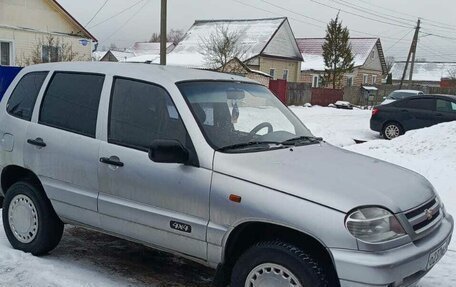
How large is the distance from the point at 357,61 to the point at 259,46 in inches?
630

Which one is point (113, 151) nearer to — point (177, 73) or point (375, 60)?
point (177, 73)

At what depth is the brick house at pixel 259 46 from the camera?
124 feet

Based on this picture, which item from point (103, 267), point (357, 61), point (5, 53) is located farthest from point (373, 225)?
point (357, 61)

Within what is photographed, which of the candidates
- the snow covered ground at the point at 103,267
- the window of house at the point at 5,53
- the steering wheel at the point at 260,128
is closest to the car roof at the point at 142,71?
the steering wheel at the point at 260,128

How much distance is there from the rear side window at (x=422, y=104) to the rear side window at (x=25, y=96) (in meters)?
12.6

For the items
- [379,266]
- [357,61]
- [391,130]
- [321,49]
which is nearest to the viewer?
[379,266]

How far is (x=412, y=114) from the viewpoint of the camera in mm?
15000

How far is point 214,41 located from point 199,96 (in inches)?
1183

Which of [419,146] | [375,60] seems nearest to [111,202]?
[419,146]

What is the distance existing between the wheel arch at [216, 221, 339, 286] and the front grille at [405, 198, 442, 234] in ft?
2.00

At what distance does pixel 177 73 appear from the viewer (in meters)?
4.28

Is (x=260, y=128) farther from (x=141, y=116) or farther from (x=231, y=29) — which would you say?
(x=231, y=29)

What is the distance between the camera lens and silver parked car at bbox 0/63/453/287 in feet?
10.3

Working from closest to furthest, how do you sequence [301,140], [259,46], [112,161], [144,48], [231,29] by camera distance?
[112,161] → [301,140] → [259,46] → [231,29] → [144,48]
